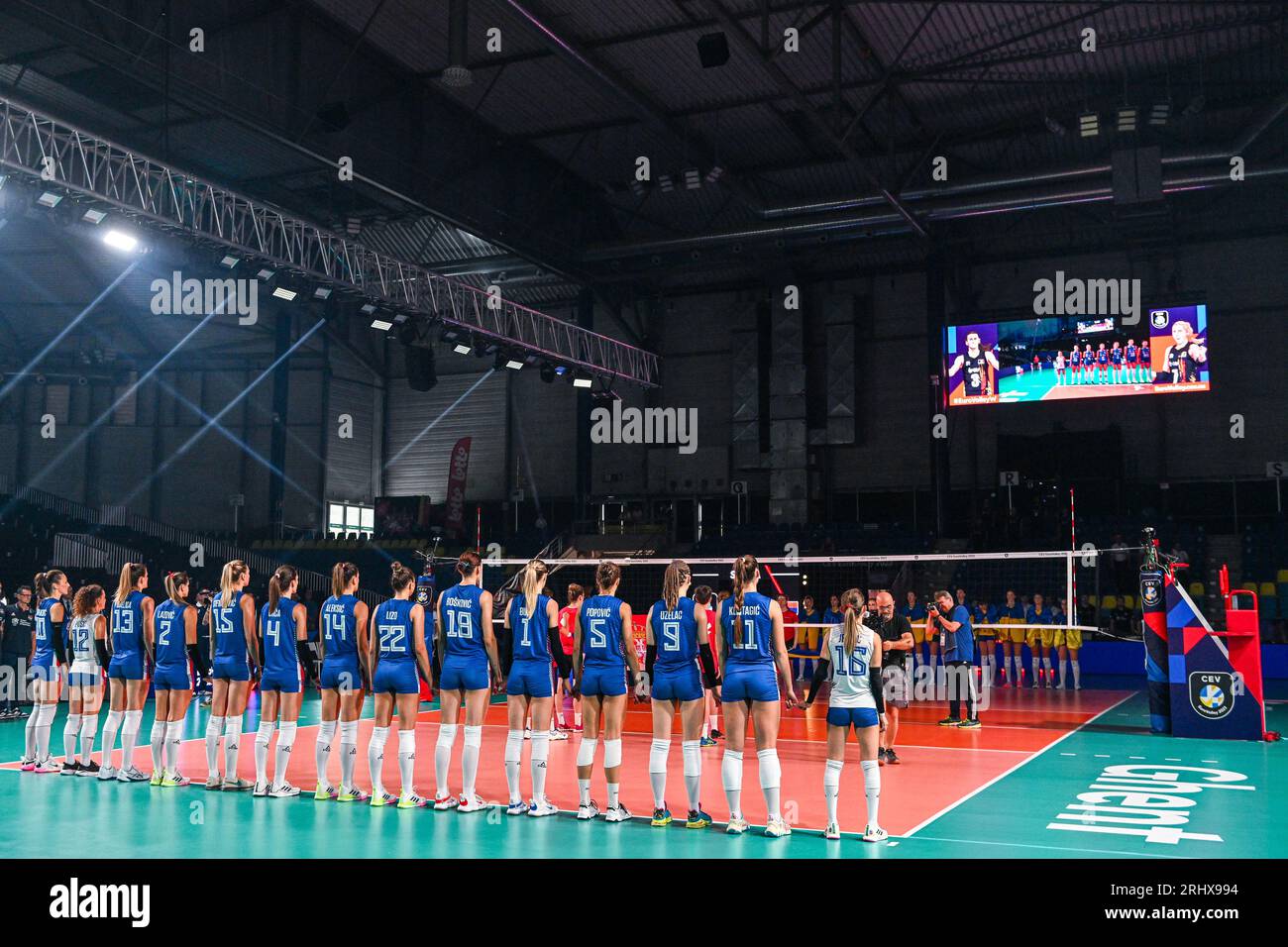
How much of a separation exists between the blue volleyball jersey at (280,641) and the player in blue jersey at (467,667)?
1401 millimetres

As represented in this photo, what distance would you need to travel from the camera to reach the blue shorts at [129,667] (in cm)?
973

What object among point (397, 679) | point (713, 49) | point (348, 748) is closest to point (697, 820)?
point (397, 679)

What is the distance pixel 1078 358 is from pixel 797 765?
642 inches

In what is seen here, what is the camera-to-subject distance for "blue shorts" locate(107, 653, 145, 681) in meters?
9.73

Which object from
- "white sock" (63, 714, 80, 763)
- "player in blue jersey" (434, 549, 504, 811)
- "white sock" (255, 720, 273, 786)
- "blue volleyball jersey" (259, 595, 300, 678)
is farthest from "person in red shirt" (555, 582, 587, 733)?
"white sock" (63, 714, 80, 763)

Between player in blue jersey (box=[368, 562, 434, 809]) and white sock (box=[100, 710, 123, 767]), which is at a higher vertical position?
player in blue jersey (box=[368, 562, 434, 809])

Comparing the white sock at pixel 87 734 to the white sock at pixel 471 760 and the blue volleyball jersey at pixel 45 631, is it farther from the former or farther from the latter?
the white sock at pixel 471 760

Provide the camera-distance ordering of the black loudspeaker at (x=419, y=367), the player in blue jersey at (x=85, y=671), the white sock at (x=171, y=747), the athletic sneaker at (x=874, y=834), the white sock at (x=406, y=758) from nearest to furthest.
A: the athletic sneaker at (x=874, y=834) < the white sock at (x=406, y=758) < the white sock at (x=171, y=747) < the player in blue jersey at (x=85, y=671) < the black loudspeaker at (x=419, y=367)

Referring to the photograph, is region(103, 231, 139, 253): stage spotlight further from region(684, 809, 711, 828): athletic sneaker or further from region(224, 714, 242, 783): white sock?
region(684, 809, 711, 828): athletic sneaker

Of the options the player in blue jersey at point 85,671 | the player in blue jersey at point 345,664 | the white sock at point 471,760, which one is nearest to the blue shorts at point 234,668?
the player in blue jersey at point 345,664

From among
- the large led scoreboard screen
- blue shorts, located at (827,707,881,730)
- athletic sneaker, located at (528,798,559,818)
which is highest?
the large led scoreboard screen

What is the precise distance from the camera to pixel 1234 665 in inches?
500

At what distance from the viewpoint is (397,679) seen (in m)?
8.44

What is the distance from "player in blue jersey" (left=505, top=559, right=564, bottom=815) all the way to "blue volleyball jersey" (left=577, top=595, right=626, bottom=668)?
0.92 ft
